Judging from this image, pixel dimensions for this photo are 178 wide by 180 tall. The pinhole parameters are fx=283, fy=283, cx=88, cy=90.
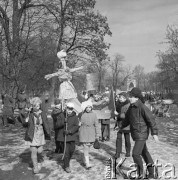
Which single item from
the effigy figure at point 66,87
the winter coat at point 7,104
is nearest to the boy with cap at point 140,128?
the effigy figure at point 66,87

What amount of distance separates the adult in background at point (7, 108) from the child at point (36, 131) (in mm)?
5913

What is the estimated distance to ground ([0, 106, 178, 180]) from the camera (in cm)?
562

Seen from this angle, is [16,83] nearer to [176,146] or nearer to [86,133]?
[86,133]

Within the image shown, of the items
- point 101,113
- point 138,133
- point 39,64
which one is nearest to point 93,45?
point 39,64

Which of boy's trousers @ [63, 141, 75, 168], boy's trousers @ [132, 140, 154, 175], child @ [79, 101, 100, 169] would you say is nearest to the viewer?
boy's trousers @ [132, 140, 154, 175]

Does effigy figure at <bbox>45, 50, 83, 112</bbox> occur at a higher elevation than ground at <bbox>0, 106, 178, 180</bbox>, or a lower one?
higher

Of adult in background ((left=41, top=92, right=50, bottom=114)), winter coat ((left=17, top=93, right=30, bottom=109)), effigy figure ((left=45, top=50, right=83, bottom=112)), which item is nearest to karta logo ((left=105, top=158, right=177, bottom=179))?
adult in background ((left=41, top=92, right=50, bottom=114))

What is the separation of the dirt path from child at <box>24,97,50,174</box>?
0.34 meters

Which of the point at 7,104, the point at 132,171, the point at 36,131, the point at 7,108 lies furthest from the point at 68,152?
the point at 7,108

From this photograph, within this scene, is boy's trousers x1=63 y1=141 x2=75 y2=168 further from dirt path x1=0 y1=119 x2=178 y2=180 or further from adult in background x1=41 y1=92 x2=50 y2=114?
adult in background x1=41 y1=92 x2=50 y2=114

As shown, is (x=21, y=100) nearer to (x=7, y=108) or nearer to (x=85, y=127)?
(x=7, y=108)

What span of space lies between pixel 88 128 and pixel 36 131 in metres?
1.12

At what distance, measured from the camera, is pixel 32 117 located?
19.6 ft

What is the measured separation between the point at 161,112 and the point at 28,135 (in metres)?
15.1
